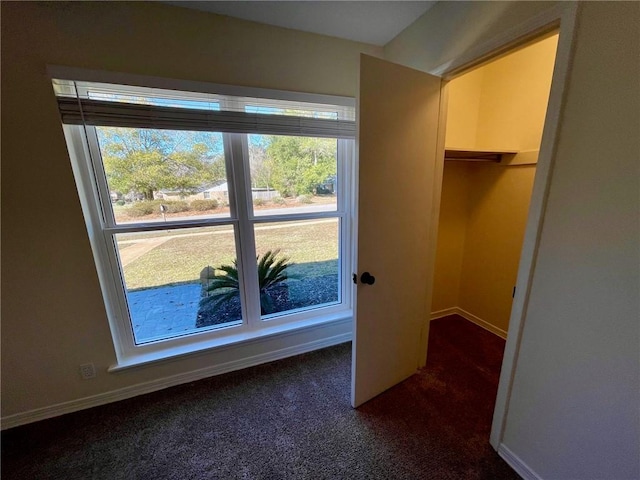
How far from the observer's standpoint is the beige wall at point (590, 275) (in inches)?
32.2

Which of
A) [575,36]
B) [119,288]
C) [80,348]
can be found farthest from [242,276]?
[575,36]

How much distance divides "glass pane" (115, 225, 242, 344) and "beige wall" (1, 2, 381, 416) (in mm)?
201

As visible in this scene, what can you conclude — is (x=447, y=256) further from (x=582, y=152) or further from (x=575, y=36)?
(x=575, y=36)

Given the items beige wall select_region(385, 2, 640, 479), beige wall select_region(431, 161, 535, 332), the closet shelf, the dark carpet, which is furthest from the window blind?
the dark carpet

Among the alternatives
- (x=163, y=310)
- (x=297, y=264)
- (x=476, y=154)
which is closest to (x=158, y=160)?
(x=163, y=310)

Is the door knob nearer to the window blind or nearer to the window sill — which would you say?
the window sill

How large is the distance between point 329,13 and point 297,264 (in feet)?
5.61

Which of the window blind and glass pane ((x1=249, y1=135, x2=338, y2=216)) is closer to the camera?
the window blind

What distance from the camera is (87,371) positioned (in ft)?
5.29

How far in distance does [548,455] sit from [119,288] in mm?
2487

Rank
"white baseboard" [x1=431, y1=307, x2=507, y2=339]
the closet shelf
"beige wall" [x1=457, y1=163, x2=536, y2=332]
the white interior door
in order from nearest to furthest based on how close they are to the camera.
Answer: the white interior door → the closet shelf → "beige wall" [x1=457, y1=163, x2=536, y2=332] → "white baseboard" [x1=431, y1=307, x2=507, y2=339]

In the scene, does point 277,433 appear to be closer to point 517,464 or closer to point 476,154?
point 517,464

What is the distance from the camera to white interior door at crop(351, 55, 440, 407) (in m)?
1.30

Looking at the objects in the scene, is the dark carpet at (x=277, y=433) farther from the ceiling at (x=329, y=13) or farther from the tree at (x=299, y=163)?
the ceiling at (x=329, y=13)
